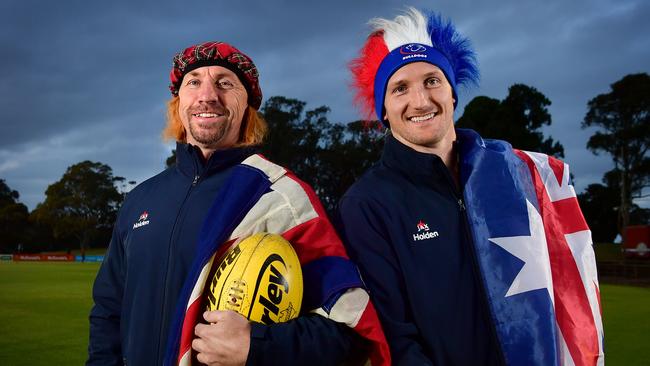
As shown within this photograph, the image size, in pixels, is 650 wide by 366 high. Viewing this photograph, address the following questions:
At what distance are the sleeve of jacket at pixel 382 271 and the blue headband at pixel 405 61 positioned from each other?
747mm

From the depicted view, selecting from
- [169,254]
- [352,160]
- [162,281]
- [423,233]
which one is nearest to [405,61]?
[423,233]

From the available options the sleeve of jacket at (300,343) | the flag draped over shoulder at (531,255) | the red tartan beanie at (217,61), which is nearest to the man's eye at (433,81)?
the flag draped over shoulder at (531,255)

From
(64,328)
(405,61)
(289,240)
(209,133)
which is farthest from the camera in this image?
(64,328)

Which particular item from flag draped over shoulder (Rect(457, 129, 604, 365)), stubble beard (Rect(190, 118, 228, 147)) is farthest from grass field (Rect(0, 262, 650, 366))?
stubble beard (Rect(190, 118, 228, 147))

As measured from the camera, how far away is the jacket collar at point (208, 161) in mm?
2838

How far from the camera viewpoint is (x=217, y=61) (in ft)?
9.86

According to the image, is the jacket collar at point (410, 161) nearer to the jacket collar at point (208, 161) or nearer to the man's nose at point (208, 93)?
the jacket collar at point (208, 161)

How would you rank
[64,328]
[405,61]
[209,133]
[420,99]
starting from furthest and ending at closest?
[64,328], [405,61], [420,99], [209,133]

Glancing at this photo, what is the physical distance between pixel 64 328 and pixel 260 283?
9.37 metres

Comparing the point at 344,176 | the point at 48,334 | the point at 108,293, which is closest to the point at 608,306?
the point at 48,334

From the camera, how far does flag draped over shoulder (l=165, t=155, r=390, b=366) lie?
7.56ft

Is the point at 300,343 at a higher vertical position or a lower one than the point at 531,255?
lower

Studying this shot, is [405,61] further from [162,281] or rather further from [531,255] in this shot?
[162,281]

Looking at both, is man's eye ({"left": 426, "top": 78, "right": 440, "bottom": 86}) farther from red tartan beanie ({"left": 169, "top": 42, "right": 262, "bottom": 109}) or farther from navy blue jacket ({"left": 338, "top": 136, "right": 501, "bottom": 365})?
red tartan beanie ({"left": 169, "top": 42, "right": 262, "bottom": 109})
